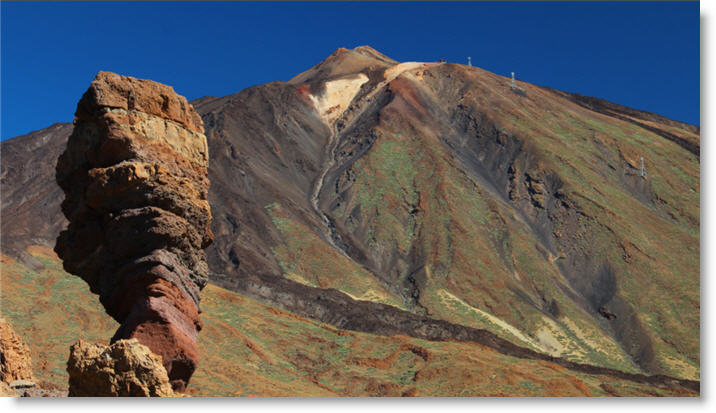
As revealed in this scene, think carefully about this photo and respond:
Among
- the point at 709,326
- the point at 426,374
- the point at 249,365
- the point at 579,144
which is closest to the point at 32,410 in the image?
the point at 709,326

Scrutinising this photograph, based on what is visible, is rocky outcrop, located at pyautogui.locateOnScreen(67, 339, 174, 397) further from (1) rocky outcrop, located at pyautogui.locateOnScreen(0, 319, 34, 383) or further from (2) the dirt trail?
(2) the dirt trail

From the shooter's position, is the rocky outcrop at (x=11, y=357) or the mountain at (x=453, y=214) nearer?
the rocky outcrop at (x=11, y=357)

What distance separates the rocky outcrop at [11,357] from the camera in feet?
44.1

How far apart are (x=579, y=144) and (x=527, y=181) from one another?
9550 millimetres

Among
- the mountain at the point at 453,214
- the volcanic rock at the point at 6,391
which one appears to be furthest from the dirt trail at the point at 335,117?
the volcanic rock at the point at 6,391

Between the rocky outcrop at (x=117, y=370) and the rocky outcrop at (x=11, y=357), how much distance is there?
10.4 ft

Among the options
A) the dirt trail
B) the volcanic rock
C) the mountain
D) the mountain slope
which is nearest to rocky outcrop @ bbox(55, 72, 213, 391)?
the volcanic rock

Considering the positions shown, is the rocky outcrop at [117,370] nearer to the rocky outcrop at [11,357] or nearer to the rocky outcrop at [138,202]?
the rocky outcrop at [138,202]

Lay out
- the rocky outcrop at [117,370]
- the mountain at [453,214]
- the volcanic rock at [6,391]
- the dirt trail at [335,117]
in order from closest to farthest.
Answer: the rocky outcrop at [117,370], the volcanic rock at [6,391], the mountain at [453,214], the dirt trail at [335,117]

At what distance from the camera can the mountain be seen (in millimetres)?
61812

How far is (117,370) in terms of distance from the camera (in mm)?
10641

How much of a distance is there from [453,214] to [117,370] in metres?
70.1

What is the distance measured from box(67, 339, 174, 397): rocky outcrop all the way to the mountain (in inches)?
1468

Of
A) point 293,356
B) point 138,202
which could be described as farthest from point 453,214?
point 138,202
